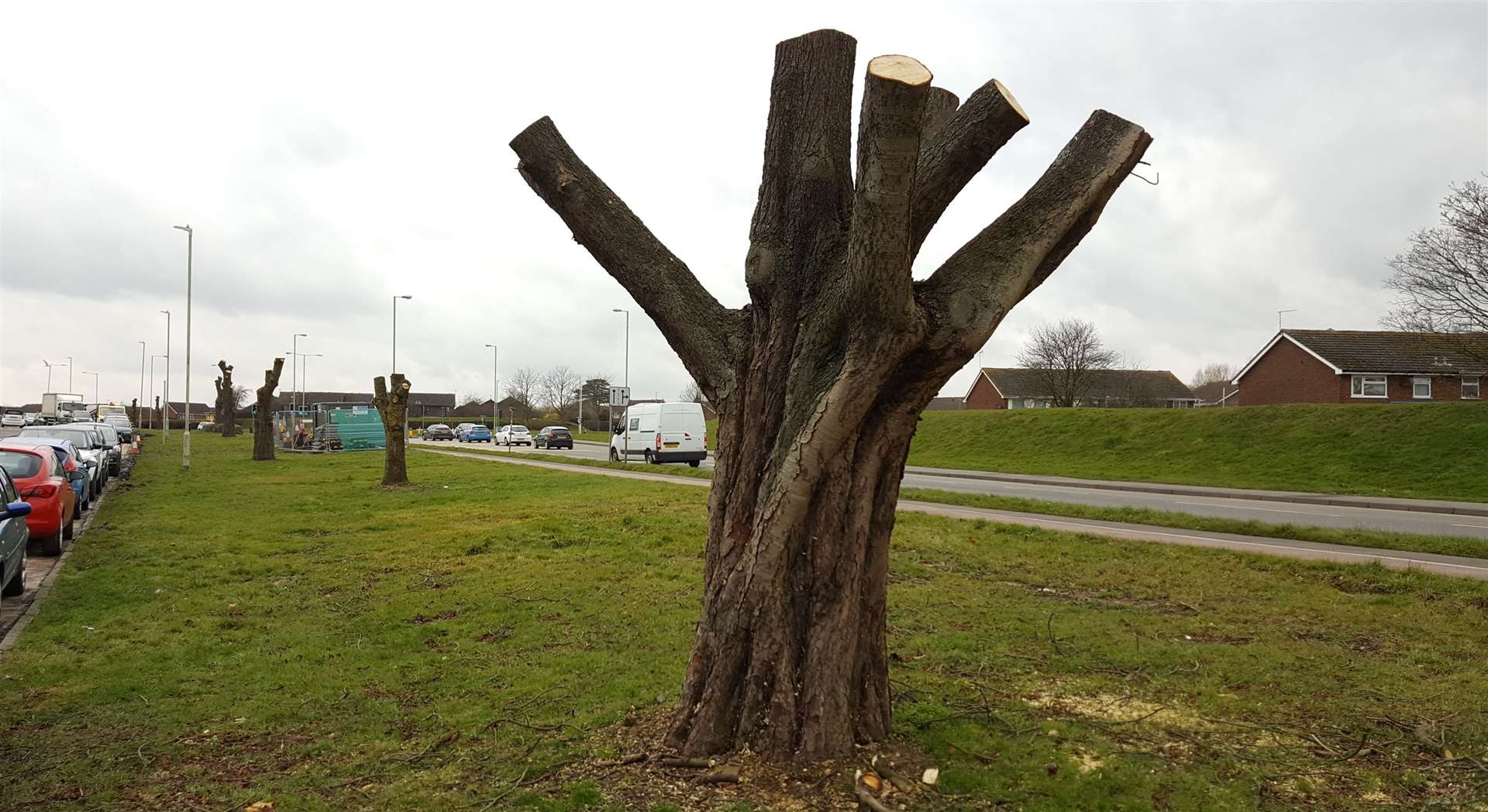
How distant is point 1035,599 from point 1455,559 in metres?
6.92

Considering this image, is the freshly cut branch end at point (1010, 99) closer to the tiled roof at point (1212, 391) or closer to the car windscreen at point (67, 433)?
the car windscreen at point (67, 433)

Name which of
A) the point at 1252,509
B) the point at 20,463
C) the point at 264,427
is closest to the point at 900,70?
the point at 20,463

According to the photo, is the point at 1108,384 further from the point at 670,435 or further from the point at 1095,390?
the point at 670,435

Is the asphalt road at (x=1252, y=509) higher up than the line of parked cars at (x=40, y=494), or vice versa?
the line of parked cars at (x=40, y=494)

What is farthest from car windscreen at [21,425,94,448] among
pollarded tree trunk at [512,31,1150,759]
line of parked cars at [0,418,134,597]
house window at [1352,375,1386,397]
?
house window at [1352,375,1386,397]

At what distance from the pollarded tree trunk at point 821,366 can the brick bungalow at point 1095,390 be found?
57.7m

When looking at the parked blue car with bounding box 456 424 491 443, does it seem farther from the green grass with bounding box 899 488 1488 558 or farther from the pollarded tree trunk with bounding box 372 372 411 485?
the green grass with bounding box 899 488 1488 558

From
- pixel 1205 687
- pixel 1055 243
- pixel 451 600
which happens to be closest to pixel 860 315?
pixel 1055 243

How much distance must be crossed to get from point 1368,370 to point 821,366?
45.9 m

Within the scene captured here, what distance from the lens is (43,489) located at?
12.8 m

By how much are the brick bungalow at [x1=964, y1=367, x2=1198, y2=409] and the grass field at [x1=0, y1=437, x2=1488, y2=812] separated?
5116 cm

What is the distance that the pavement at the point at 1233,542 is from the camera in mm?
11477

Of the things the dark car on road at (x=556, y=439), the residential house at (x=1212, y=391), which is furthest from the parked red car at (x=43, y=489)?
the residential house at (x=1212, y=391)

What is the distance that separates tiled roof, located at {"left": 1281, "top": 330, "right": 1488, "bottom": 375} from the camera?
40719 millimetres
